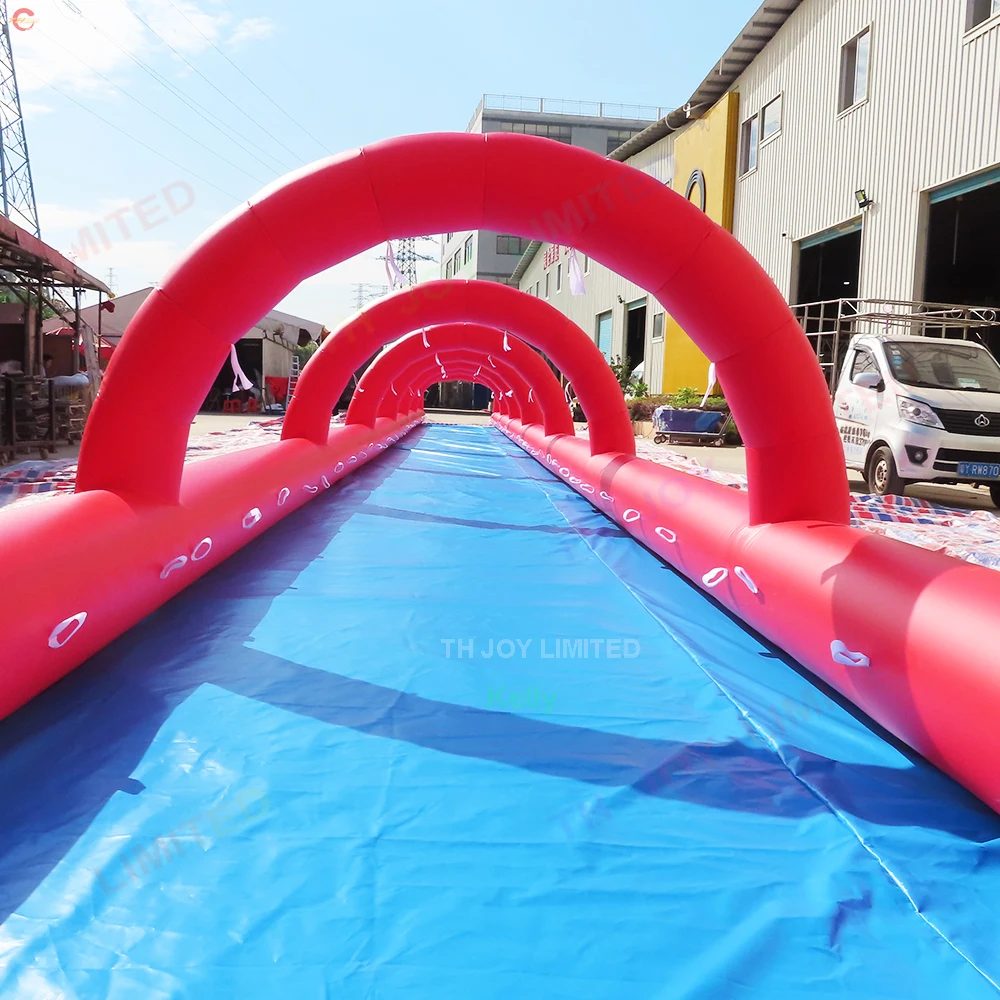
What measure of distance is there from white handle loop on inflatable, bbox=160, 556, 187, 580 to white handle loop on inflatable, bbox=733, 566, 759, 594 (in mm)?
Result: 2114

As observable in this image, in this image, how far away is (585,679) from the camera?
261 centimetres

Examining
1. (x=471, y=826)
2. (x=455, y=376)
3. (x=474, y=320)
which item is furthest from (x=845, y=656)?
(x=455, y=376)

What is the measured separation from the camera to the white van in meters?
6.69

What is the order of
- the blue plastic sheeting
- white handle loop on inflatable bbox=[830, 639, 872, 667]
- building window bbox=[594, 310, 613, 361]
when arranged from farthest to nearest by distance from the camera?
1. building window bbox=[594, 310, 613, 361]
2. white handle loop on inflatable bbox=[830, 639, 872, 667]
3. the blue plastic sheeting

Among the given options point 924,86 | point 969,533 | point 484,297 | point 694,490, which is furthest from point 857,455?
point 924,86

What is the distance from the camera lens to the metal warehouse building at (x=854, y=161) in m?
9.23

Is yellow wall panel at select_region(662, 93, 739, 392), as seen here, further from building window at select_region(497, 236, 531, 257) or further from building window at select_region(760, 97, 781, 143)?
building window at select_region(497, 236, 531, 257)

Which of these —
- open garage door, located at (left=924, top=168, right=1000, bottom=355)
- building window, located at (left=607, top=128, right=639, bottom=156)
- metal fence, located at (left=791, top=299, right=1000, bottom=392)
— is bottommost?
metal fence, located at (left=791, top=299, right=1000, bottom=392)

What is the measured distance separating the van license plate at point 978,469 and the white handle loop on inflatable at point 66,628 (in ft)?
21.6

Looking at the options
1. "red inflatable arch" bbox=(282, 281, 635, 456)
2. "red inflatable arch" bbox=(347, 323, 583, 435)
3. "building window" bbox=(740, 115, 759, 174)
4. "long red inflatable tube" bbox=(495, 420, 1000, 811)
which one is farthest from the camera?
"building window" bbox=(740, 115, 759, 174)

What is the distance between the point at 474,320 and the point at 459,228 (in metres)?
4.30

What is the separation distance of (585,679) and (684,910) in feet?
3.70

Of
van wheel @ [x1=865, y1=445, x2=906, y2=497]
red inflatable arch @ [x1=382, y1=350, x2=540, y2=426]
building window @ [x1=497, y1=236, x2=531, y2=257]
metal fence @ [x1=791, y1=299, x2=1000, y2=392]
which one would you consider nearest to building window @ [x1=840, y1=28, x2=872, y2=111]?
metal fence @ [x1=791, y1=299, x2=1000, y2=392]

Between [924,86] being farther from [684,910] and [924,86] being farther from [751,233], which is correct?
[684,910]
